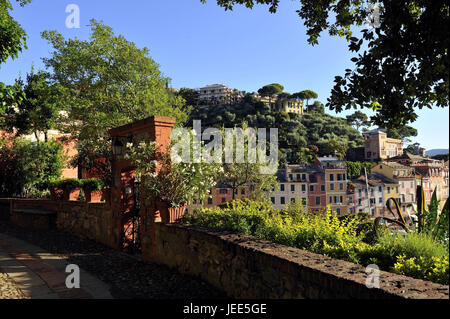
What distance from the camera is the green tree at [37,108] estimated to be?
1733 cm

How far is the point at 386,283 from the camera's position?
8.92 ft

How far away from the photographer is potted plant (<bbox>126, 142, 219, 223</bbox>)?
647cm

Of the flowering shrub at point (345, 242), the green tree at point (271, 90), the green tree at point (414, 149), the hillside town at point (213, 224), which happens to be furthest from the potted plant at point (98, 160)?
the green tree at point (271, 90)

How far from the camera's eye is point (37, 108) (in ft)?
57.1

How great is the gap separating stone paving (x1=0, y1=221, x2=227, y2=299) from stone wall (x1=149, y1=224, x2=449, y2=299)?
305 mm

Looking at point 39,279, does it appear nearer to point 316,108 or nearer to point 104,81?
point 104,81

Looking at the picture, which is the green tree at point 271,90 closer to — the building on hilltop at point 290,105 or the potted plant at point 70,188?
the building on hilltop at point 290,105

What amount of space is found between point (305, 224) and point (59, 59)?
1903 cm

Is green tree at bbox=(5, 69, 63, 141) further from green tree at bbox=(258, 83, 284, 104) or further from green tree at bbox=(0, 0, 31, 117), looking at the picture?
green tree at bbox=(258, 83, 284, 104)

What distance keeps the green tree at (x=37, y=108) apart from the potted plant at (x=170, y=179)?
43.5 feet

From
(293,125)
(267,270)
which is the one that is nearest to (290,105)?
(293,125)

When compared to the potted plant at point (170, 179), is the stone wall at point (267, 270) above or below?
below
